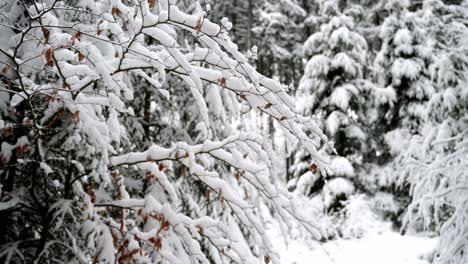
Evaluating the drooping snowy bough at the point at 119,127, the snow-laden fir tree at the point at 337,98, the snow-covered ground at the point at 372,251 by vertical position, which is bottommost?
the snow-covered ground at the point at 372,251

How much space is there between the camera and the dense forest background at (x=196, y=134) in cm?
214

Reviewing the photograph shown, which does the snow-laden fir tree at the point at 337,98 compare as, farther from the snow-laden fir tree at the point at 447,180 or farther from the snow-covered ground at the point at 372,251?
the snow-laden fir tree at the point at 447,180

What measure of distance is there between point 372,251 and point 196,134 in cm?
807

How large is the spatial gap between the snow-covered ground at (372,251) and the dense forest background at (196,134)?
1.94 ft

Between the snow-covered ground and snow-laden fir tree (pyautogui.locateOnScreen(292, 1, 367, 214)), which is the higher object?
snow-laden fir tree (pyautogui.locateOnScreen(292, 1, 367, 214))

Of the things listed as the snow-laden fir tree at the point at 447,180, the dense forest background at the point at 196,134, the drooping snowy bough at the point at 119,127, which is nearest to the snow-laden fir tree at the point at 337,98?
the dense forest background at the point at 196,134

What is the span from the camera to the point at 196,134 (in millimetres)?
5367

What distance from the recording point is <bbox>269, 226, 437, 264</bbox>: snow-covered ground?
1038 centimetres

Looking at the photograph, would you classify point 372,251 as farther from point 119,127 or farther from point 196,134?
point 119,127

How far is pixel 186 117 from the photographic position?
523 centimetres

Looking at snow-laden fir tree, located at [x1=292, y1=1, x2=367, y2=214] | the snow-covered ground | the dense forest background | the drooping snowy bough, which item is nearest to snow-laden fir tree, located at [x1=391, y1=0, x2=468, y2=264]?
the dense forest background

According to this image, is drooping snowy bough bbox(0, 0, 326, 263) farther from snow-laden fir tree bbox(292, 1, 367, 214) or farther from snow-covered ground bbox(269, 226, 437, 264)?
snow-laden fir tree bbox(292, 1, 367, 214)

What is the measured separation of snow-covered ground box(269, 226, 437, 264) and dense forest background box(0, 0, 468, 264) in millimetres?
591

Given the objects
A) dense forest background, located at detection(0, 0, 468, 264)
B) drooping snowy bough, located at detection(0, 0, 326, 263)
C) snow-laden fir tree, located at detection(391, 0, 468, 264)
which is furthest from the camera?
snow-laden fir tree, located at detection(391, 0, 468, 264)
